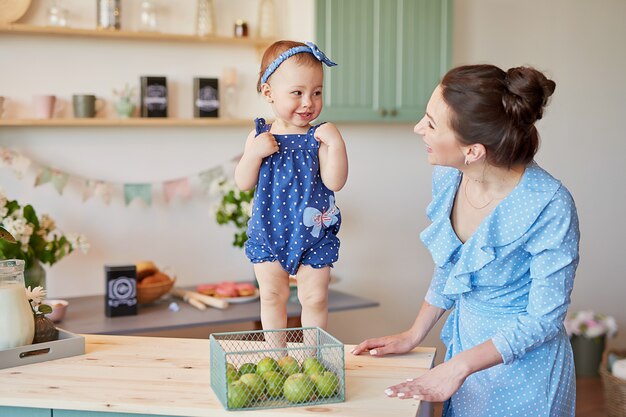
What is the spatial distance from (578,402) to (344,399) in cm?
348

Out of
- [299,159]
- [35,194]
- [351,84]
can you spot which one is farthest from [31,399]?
[351,84]

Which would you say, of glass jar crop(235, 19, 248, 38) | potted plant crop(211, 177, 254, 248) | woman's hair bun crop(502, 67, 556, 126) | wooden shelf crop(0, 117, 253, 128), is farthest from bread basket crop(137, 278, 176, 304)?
woman's hair bun crop(502, 67, 556, 126)

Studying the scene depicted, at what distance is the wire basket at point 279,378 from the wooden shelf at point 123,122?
96.6 inches

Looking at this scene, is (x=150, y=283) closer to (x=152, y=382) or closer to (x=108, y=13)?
(x=108, y=13)

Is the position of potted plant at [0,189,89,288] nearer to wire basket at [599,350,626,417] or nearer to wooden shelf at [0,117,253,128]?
wooden shelf at [0,117,253,128]

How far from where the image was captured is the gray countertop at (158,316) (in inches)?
137

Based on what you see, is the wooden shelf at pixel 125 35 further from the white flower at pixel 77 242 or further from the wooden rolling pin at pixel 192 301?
the wooden rolling pin at pixel 192 301

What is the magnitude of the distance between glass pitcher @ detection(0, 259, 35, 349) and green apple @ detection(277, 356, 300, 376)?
65 cm

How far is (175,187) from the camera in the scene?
4.32 metres

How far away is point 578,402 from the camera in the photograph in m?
4.86

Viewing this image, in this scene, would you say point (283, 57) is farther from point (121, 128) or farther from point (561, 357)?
point (121, 128)

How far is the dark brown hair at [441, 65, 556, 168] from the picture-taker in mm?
1971

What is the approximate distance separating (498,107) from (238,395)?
0.88m

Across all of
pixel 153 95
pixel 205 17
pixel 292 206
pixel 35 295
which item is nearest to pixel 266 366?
pixel 292 206
